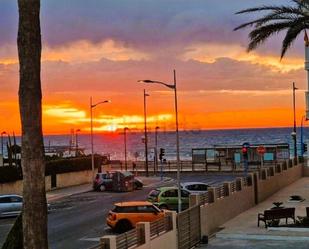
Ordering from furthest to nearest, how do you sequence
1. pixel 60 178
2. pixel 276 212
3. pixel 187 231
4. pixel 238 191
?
pixel 60 178 < pixel 238 191 < pixel 276 212 < pixel 187 231

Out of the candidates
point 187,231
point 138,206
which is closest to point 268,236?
point 187,231

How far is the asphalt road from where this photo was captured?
25.8 meters

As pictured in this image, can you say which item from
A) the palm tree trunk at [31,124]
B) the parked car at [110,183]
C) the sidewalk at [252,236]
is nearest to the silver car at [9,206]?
the sidewalk at [252,236]

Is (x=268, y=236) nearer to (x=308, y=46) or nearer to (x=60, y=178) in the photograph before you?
(x=308, y=46)

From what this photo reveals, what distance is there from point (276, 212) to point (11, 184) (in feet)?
86.9

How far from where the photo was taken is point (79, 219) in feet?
107

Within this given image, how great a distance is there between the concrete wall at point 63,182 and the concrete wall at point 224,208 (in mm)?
20285

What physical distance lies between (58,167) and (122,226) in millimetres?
28309

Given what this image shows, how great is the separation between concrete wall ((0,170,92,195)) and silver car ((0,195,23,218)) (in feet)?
33.3

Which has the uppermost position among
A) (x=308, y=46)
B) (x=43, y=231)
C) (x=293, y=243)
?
(x=308, y=46)

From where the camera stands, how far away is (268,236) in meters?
24.5

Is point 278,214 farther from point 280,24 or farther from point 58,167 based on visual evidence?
point 58,167

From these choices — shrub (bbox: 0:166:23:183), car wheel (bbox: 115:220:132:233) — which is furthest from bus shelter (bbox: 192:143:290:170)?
car wheel (bbox: 115:220:132:233)

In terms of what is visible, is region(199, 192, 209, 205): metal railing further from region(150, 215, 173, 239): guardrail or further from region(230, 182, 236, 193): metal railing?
region(150, 215, 173, 239): guardrail
